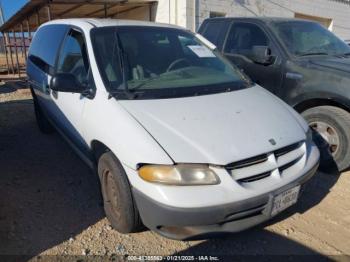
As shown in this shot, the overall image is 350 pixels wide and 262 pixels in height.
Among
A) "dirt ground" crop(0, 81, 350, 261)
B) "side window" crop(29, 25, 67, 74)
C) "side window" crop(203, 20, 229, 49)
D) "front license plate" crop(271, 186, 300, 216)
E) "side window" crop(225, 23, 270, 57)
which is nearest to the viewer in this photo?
"front license plate" crop(271, 186, 300, 216)

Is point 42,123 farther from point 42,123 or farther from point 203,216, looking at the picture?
point 203,216

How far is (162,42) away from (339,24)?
1617cm

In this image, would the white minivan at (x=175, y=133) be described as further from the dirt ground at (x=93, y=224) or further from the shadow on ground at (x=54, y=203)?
the shadow on ground at (x=54, y=203)

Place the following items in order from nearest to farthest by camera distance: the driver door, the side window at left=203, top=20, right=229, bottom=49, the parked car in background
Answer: the parked car in background
the driver door
the side window at left=203, top=20, right=229, bottom=49

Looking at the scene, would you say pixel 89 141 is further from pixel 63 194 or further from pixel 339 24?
pixel 339 24

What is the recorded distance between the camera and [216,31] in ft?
17.4

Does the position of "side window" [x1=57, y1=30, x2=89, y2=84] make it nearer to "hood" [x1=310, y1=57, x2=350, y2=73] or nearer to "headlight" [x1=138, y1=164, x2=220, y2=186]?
"headlight" [x1=138, y1=164, x2=220, y2=186]

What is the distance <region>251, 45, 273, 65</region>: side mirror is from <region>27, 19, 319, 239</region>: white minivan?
0.89 metres

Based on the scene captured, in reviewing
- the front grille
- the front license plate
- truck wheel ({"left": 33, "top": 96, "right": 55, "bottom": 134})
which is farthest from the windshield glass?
truck wheel ({"left": 33, "top": 96, "right": 55, "bottom": 134})

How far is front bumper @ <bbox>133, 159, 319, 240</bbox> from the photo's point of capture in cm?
211

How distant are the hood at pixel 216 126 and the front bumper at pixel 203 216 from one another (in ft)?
1.05

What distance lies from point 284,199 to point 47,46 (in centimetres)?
374

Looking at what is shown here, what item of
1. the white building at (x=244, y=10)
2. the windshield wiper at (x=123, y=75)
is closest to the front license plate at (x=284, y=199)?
the windshield wiper at (x=123, y=75)

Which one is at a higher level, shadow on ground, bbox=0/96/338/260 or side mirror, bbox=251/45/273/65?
side mirror, bbox=251/45/273/65
